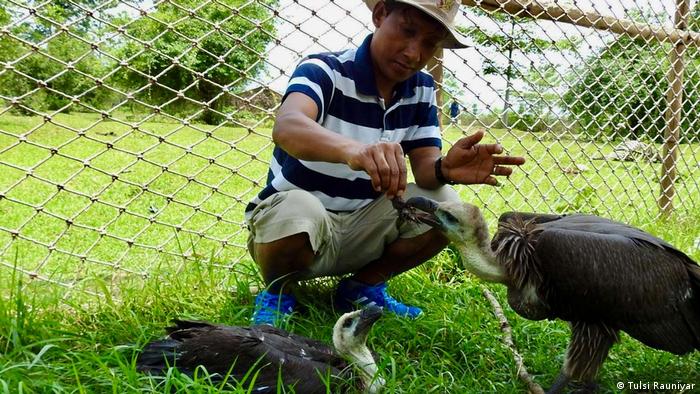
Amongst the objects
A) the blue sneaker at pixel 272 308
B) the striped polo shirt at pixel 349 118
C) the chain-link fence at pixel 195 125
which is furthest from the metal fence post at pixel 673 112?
the blue sneaker at pixel 272 308

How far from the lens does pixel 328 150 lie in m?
2.22

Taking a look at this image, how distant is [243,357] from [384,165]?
0.86m

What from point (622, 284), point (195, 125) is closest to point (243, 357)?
point (622, 284)

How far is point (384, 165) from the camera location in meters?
2.02

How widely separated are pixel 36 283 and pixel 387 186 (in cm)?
187

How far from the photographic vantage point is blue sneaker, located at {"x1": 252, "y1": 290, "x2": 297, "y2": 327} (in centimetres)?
278

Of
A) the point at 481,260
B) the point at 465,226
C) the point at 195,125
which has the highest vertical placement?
the point at 465,226

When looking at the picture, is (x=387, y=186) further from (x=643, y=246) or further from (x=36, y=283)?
(x=36, y=283)

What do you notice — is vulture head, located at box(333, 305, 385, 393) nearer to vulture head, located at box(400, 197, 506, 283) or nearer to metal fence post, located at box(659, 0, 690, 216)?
vulture head, located at box(400, 197, 506, 283)

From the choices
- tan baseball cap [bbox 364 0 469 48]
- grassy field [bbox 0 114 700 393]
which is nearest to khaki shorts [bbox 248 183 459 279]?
grassy field [bbox 0 114 700 393]

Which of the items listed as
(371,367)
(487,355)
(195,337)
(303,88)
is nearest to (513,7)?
(303,88)

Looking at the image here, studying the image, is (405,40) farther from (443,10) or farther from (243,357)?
(243,357)

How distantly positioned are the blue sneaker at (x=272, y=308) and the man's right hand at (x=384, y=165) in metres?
0.95

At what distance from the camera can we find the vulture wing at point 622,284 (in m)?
2.31
